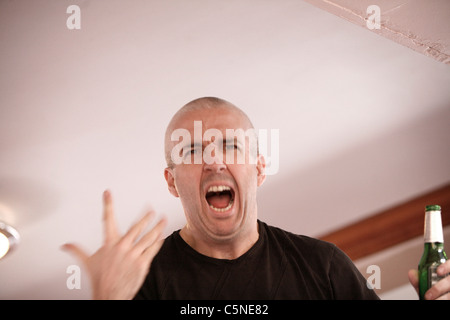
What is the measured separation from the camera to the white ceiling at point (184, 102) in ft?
5.82

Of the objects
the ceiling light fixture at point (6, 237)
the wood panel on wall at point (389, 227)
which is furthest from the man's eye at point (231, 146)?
the ceiling light fixture at point (6, 237)

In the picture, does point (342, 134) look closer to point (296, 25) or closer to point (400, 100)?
point (400, 100)

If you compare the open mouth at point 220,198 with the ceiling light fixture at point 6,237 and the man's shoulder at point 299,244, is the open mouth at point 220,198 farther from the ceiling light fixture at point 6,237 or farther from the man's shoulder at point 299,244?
the ceiling light fixture at point 6,237

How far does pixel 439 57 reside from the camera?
1717mm

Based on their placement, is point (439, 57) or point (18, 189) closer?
point (439, 57)

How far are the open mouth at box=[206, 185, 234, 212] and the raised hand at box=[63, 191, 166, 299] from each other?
14.5 inches

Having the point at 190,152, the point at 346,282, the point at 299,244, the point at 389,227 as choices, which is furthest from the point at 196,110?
the point at 389,227

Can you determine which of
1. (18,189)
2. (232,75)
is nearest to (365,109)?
(232,75)

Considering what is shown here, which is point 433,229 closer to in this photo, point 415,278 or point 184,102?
point 415,278

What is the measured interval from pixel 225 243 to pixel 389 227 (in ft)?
4.18

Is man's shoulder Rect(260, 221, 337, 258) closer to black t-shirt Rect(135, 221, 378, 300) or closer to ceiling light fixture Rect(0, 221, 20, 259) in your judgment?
black t-shirt Rect(135, 221, 378, 300)

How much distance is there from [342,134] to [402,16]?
82cm

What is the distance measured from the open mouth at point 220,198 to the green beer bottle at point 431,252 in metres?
0.54
